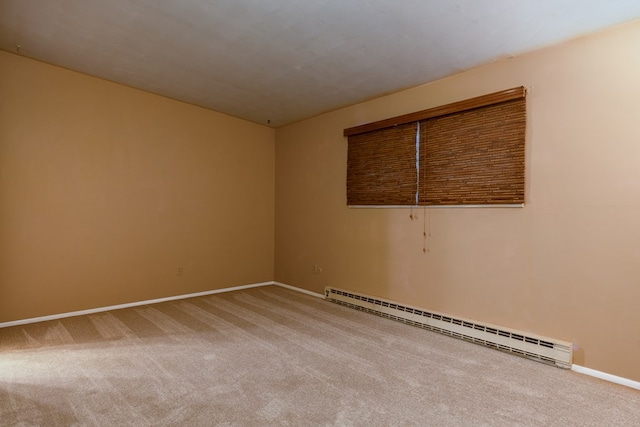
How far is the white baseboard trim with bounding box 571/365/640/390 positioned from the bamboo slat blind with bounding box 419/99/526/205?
140 centimetres

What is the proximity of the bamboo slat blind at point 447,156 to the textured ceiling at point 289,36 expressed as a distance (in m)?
0.44

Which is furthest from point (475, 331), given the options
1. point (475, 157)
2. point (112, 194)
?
point (112, 194)

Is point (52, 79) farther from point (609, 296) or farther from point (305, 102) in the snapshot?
point (609, 296)

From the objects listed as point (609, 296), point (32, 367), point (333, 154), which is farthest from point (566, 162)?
point (32, 367)

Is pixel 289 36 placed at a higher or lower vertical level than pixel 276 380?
higher

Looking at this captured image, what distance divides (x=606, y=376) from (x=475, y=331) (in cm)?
95

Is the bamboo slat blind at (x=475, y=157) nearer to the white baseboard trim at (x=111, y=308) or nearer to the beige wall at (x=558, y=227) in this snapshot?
the beige wall at (x=558, y=227)

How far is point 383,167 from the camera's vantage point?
403 centimetres

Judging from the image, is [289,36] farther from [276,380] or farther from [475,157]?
[276,380]

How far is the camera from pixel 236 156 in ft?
16.9

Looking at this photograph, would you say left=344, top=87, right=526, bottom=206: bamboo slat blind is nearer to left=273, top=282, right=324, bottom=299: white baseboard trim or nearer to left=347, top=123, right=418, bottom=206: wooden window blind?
left=347, top=123, right=418, bottom=206: wooden window blind

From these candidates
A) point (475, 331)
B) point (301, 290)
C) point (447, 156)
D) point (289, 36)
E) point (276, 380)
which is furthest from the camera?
point (301, 290)

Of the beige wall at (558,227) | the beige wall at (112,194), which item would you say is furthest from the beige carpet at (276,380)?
the beige wall at (112,194)

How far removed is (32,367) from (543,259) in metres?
4.16
